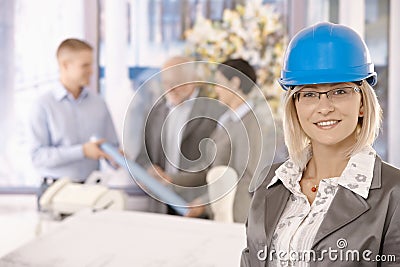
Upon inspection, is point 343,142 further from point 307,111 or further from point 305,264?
point 305,264

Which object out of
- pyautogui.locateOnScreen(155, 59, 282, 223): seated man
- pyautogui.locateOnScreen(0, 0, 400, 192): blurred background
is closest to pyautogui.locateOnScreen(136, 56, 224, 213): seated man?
pyautogui.locateOnScreen(155, 59, 282, 223): seated man

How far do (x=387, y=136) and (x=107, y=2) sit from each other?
5.53ft

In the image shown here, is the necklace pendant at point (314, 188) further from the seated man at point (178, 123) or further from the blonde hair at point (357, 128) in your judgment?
the seated man at point (178, 123)

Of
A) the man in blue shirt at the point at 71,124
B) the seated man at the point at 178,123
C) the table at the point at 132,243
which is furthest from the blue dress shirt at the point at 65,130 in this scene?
the table at the point at 132,243

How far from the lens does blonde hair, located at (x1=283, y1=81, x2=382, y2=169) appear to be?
1.02 metres

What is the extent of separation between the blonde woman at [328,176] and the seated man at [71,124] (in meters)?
2.37

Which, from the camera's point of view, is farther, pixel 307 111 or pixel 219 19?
pixel 219 19

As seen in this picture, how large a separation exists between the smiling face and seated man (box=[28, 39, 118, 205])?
8.00ft

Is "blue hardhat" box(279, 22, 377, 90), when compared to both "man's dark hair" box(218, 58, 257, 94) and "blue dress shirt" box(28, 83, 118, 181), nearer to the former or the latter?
"man's dark hair" box(218, 58, 257, 94)

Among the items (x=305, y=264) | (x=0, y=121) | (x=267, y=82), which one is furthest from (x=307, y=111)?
(x=0, y=121)

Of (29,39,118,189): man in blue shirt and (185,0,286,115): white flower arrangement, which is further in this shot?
(185,0,286,115): white flower arrangement

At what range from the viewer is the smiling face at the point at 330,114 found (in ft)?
3.31

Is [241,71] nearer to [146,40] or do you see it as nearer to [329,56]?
[146,40]

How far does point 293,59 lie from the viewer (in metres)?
1.00
